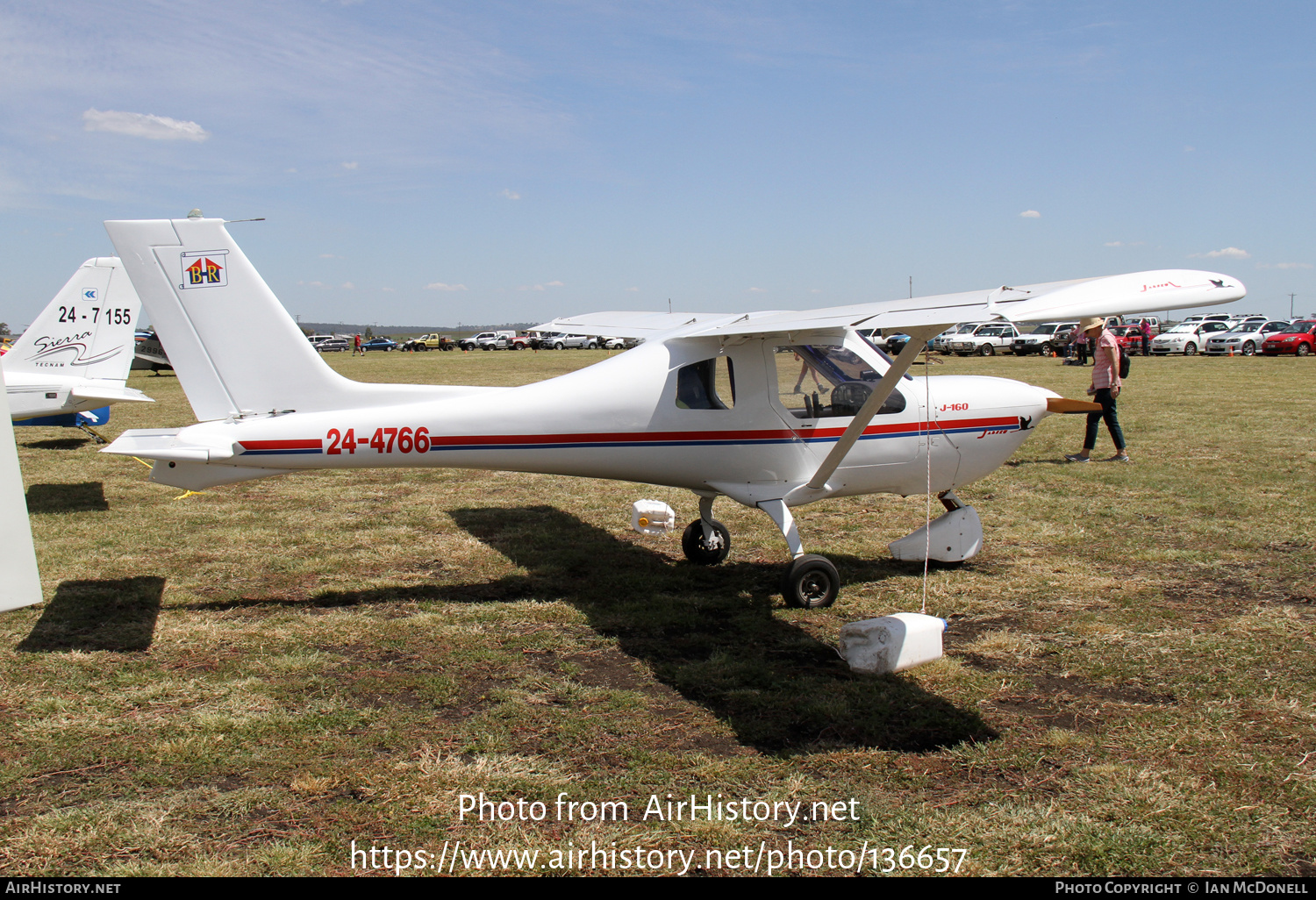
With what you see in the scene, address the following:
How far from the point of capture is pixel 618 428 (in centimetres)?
646

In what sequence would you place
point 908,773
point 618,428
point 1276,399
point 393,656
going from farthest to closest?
point 1276,399 → point 618,428 → point 393,656 → point 908,773

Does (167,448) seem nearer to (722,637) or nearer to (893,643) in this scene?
(722,637)

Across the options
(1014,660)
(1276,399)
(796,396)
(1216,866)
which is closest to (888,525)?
(796,396)

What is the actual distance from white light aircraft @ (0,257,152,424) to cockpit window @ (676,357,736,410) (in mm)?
8377

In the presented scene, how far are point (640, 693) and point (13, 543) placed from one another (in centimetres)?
295

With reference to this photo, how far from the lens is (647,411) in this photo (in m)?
6.50

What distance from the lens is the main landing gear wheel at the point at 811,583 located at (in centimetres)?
623

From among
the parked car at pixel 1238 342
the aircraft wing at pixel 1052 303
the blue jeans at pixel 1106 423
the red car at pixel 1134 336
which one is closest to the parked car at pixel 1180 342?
the parked car at pixel 1238 342

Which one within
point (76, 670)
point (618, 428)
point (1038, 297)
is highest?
point (1038, 297)

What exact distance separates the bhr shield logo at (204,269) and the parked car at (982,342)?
44.7 metres

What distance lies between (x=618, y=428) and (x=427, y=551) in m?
2.57

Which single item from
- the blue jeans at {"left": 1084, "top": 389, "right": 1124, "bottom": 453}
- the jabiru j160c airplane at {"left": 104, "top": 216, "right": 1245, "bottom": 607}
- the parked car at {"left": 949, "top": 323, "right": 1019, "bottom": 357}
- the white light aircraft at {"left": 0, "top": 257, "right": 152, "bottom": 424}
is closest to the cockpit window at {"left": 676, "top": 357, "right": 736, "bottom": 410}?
the jabiru j160c airplane at {"left": 104, "top": 216, "right": 1245, "bottom": 607}

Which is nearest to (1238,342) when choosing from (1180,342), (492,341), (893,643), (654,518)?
(1180,342)
